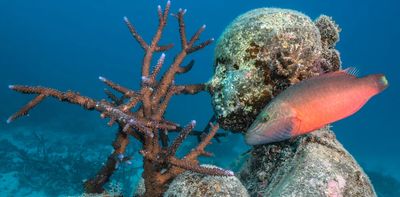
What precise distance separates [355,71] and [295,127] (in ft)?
1.90

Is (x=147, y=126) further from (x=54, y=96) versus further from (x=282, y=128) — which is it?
(x=282, y=128)

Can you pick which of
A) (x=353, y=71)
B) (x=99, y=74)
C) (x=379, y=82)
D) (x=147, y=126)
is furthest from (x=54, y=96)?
(x=99, y=74)

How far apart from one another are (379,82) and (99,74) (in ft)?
221

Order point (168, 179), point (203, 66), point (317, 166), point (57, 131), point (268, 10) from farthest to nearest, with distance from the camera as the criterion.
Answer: point (203, 66) → point (57, 131) → point (268, 10) → point (168, 179) → point (317, 166)

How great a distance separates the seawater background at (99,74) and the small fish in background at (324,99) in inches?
6.4

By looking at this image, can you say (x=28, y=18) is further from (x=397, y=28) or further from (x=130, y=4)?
(x=397, y=28)

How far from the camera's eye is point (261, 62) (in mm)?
3301

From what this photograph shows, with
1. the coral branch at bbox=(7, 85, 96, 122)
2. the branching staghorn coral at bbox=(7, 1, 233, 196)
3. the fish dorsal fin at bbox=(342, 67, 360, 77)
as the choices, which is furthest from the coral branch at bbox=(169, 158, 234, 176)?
the fish dorsal fin at bbox=(342, 67, 360, 77)

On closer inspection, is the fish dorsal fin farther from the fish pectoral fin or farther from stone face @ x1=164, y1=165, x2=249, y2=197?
stone face @ x1=164, y1=165, x2=249, y2=197

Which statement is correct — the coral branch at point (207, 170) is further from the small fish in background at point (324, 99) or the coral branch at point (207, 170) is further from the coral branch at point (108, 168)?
the coral branch at point (108, 168)

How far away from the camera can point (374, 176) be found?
67.9 feet

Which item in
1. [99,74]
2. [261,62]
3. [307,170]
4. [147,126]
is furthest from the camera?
[99,74]

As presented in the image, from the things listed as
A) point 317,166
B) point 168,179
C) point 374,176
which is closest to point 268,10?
point 317,166

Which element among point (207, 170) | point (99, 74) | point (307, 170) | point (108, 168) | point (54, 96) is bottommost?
point (307, 170)
